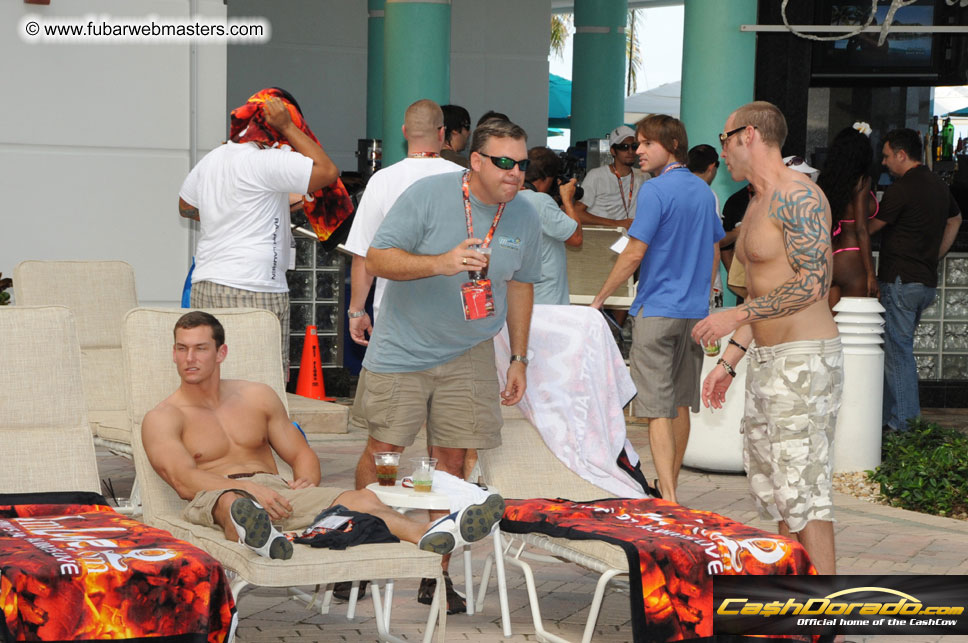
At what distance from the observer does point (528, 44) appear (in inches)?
805

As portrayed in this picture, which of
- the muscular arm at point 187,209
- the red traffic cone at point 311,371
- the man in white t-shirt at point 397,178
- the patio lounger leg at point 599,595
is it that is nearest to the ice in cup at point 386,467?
the patio lounger leg at point 599,595

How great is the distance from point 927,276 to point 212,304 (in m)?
5.49

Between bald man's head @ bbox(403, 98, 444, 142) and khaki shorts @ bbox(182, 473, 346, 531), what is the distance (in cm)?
198

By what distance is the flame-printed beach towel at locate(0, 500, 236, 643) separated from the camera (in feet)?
12.2

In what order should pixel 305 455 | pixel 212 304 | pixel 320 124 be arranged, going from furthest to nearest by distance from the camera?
pixel 320 124
pixel 212 304
pixel 305 455

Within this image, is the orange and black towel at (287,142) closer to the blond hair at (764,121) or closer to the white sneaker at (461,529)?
the blond hair at (764,121)

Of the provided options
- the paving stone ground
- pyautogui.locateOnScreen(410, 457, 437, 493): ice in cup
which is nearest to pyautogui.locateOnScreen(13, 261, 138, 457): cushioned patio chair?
the paving stone ground

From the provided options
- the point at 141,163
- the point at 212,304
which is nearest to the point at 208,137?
the point at 141,163

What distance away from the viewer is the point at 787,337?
4785 millimetres

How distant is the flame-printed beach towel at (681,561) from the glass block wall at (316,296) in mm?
5922

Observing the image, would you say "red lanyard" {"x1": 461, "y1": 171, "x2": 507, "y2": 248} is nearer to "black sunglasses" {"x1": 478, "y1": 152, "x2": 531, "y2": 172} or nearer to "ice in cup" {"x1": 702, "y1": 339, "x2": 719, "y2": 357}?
"black sunglasses" {"x1": 478, "y1": 152, "x2": 531, "y2": 172}

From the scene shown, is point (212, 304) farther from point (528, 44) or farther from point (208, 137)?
point (528, 44)

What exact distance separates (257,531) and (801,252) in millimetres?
2105

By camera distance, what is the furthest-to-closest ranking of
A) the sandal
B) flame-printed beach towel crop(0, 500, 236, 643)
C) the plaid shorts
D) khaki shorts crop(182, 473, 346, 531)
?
the plaid shorts → the sandal → khaki shorts crop(182, 473, 346, 531) → flame-printed beach towel crop(0, 500, 236, 643)
